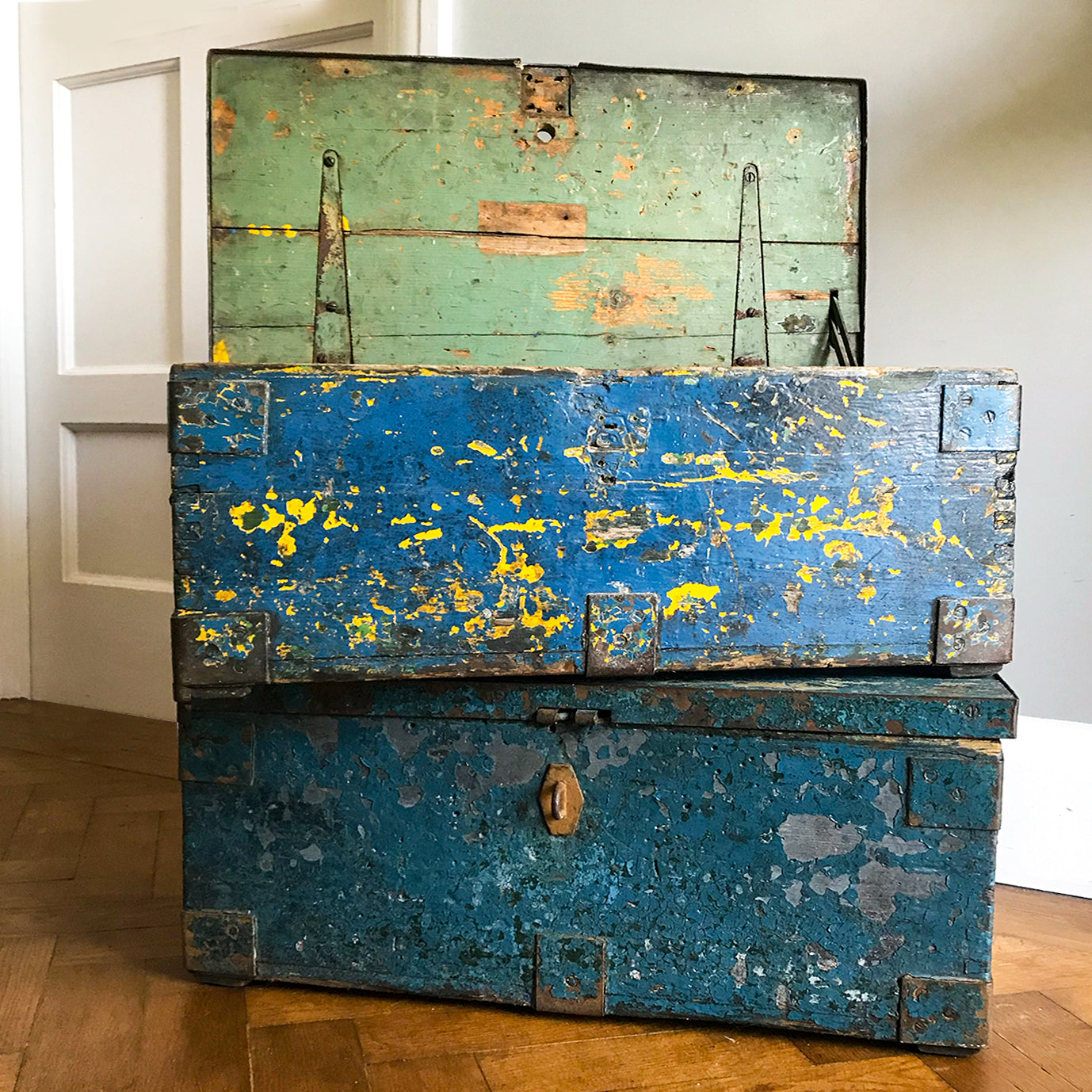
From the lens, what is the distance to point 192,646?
108cm

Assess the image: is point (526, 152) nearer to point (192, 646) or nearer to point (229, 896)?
point (192, 646)

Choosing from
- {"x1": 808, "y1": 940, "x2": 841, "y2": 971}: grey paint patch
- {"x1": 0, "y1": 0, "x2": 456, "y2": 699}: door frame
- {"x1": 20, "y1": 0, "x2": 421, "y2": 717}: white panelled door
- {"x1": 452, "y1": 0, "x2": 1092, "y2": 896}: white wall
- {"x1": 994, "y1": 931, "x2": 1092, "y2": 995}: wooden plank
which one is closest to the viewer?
{"x1": 808, "y1": 940, "x2": 841, "y2": 971}: grey paint patch

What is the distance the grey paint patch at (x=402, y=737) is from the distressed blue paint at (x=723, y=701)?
0.01 metres

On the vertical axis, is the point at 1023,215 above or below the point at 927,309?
above

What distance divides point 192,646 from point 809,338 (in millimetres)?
931

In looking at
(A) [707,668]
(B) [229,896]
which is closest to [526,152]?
(A) [707,668]

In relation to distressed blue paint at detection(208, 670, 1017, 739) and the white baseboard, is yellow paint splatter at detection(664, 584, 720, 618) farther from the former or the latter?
the white baseboard

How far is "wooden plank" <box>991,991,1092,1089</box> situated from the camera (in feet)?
3.66

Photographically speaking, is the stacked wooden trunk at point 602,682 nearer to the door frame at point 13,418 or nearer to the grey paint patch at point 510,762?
the grey paint patch at point 510,762

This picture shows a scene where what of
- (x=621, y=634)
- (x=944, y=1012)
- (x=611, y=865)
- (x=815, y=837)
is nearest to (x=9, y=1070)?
(x=611, y=865)

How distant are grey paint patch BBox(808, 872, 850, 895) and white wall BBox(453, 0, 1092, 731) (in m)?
→ 0.65

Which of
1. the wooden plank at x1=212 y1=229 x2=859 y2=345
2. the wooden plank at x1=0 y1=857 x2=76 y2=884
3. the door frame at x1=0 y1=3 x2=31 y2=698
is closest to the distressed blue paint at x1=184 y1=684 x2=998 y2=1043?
the wooden plank at x1=0 y1=857 x2=76 y2=884

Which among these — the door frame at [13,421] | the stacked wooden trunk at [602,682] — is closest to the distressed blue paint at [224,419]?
the stacked wooden trunk at [602,682]

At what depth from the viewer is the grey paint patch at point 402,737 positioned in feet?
3.88
